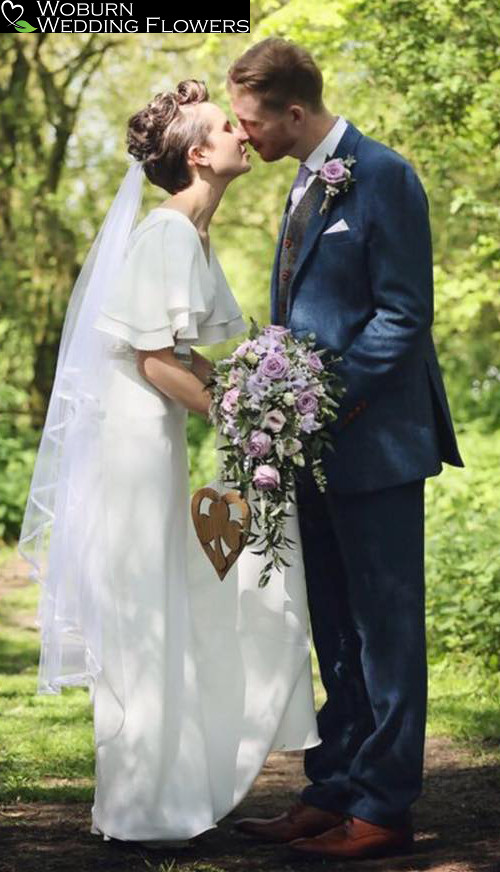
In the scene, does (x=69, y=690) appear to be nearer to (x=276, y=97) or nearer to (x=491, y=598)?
(x=491, y=598)

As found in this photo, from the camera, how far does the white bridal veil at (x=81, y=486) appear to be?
4504 millimetres

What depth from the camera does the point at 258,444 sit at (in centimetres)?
410

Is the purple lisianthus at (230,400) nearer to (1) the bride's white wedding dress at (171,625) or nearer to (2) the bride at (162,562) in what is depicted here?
(2) the bride at (162,562)

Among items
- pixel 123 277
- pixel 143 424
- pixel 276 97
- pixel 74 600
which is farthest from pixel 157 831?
pixel 276 97

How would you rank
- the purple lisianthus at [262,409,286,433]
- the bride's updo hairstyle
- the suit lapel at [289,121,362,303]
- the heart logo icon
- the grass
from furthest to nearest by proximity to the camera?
the heart logo icon, the grass, the bride's updo hairstyle, the suit lapel at [289,121,362,303], the purple lisianthus at [262,409,286,433]

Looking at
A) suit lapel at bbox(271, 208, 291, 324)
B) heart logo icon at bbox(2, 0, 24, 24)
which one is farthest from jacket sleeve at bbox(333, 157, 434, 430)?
heart logo icon at bbox(2, 0, 24, 24)

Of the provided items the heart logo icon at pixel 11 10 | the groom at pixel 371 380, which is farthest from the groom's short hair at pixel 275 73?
the heart logo icon at pixel 11 10

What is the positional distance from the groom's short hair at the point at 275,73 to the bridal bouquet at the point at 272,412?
Answer: 2.10 feet

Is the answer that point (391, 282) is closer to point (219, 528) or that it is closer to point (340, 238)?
point (340, 238)

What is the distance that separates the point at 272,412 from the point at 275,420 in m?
0.02

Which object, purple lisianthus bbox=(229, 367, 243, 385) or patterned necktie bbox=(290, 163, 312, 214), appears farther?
patterned necktie bbox=(290, 163, 312, 214)

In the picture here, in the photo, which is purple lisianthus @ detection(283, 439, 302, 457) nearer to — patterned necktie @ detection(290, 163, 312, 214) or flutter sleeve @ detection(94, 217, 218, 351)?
flutter sleeve @ detection(94, 217, 218, 351)

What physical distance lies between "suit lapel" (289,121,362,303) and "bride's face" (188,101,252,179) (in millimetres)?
252

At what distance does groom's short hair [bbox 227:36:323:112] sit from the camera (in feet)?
14.0
